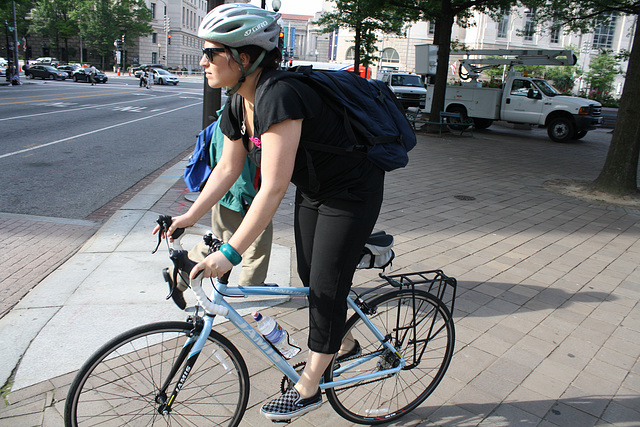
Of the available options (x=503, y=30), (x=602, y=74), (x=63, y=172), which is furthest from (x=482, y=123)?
(x=503, y=30)

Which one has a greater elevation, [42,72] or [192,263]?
[42,72]

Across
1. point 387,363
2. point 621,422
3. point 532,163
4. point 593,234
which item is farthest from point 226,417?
point 532,163

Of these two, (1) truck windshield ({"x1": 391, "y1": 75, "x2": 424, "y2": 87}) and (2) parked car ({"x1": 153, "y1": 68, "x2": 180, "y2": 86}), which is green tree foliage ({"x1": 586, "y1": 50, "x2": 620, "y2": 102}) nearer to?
(1) truck windshield ({"x1": 391, "y1": 75, "x2": 424, "y2": 87})

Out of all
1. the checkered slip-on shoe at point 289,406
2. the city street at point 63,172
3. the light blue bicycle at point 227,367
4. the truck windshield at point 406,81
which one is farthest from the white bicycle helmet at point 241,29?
the truck windshield at point 406,81

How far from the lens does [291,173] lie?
1966mm

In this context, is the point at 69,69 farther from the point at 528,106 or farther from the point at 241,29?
the point at 241,29

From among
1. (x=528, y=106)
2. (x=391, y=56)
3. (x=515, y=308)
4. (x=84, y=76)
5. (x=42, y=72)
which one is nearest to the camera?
(x=515, y=308)

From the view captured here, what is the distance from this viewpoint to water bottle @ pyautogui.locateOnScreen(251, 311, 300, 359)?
2.30 metres

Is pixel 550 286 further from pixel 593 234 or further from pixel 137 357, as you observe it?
pixel 137 357

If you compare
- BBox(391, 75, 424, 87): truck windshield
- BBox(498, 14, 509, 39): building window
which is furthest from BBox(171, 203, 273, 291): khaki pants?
BBox(498, 14, 509, 39): building window

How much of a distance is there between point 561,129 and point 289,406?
692 inches

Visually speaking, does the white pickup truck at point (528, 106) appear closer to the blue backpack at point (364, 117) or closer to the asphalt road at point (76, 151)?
the asphalt road at point (76, 151)

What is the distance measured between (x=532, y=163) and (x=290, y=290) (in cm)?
1137

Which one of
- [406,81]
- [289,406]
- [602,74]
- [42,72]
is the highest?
[602,74]
